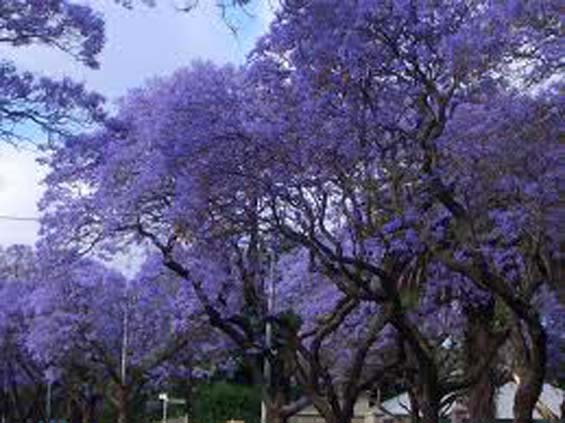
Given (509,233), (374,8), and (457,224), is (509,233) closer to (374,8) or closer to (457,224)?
(457,224)

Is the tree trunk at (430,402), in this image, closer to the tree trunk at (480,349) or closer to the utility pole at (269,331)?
the tree trunk at (480,349)

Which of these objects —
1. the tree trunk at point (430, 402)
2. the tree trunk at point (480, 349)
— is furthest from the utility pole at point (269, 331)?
the tree trunk at point (430, 402)

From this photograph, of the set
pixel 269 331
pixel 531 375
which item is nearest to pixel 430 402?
pixel 531 375

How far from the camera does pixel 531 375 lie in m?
19.8

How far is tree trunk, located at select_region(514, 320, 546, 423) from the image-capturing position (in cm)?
1916

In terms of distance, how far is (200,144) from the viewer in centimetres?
2044

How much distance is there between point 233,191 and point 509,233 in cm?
501

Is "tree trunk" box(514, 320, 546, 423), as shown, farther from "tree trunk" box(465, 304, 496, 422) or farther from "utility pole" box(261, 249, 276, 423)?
"utility pole" box(261, 249, 276, 423)

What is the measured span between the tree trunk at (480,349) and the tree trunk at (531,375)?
4208 mm

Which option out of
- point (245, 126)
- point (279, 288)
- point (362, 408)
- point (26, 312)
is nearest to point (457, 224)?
point (245, 126)

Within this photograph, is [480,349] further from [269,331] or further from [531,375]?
[531,375]

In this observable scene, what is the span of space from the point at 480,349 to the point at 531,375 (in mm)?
6228

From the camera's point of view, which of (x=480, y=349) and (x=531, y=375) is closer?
(x=531, y=375)

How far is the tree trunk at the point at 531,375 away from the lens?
1916 cm
